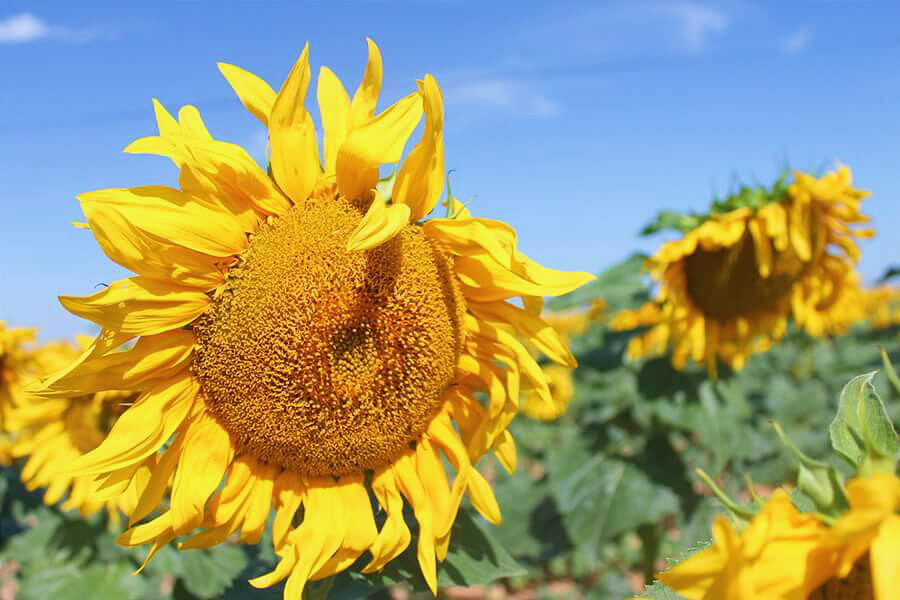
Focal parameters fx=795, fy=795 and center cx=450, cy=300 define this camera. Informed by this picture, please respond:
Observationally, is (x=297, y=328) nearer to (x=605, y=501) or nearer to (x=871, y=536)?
(x=871, y=536)

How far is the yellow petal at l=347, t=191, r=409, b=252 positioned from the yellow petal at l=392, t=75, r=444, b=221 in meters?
0.13

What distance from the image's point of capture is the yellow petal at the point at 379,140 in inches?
69.0

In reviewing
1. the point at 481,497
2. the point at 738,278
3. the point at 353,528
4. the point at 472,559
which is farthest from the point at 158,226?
the point at 738,278

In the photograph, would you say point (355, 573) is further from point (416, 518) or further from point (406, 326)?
point (406, 326)

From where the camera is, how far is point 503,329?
6.52 feet

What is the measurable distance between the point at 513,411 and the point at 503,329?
0.21 meters

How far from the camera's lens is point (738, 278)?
13.6ft

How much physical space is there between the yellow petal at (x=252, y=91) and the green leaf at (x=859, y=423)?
132cm

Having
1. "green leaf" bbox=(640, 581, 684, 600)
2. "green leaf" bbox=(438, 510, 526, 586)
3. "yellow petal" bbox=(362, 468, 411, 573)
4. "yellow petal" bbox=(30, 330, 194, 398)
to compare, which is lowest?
"green leaf" bbox=(438, 510, 526, 586)

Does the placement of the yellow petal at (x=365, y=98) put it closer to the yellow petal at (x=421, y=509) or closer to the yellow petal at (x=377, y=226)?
the yellow petal at (x=377, y=226)

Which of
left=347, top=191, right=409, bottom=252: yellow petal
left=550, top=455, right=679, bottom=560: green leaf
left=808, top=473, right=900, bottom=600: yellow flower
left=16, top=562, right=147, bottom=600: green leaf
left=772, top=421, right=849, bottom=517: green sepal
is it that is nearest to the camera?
left=808, top=473, right=900, bottom=600: yellow flower

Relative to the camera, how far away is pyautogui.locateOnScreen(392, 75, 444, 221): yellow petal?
68.6 inches

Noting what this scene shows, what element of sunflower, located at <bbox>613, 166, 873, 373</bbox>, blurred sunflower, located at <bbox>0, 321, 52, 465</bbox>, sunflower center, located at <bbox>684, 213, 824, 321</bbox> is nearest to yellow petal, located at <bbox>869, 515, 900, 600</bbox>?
sunflower, located at <bbox>613, 166, 873, 373</bbox>

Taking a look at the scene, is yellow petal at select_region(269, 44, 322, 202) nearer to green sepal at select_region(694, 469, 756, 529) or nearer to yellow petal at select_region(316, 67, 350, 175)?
yellow petal at select_region(316, 67, 350, 175)
